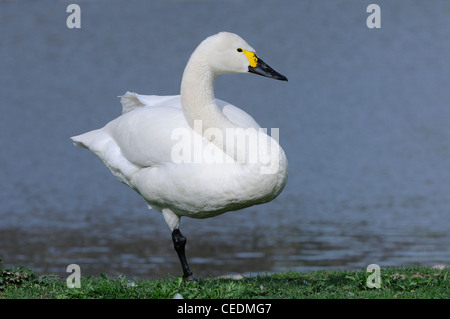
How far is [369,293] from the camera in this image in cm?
695

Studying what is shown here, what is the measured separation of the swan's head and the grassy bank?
6.85ft

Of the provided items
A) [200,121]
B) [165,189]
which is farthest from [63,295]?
[200,121]

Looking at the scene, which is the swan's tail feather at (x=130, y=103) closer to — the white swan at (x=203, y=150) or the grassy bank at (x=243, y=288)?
the white swan at (x=203, y=150)

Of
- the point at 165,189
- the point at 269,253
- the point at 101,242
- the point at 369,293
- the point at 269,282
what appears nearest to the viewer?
the point at 369,293

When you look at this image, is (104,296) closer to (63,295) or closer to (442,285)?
(63,295)

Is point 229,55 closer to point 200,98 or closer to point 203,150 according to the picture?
point 200,98

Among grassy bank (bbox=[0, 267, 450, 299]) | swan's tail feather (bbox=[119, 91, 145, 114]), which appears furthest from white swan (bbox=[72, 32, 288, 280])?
grassy bank (bbox=[0, 267, 450, 299])

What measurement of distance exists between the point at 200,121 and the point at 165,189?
0.75 m

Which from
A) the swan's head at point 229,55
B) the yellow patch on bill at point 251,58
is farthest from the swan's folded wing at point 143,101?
the yellow patch on bill at point 251,58

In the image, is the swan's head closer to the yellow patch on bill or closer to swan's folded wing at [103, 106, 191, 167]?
the yellow patch on bill

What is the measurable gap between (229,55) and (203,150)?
98cm

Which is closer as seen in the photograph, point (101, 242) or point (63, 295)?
point (63, 295)

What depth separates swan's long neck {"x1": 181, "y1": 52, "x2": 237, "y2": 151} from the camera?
7.47 meters
